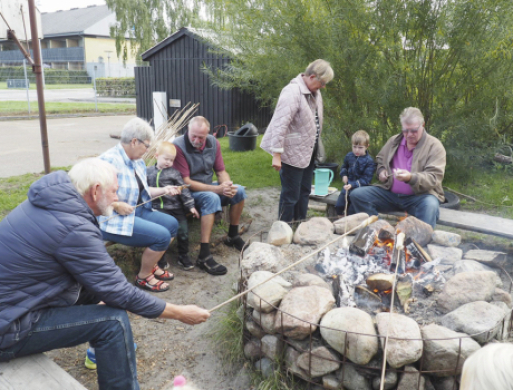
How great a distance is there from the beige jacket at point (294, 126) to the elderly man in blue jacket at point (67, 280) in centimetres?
210

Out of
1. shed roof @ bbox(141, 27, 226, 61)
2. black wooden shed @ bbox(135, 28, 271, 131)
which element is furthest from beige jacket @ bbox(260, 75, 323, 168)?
black wooden shed @ bbox(135, 28, 271, 131)

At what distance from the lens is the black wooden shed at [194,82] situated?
1122 centimetres


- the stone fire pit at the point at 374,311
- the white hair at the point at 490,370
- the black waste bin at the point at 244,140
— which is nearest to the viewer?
the white hair at the point at 490,370

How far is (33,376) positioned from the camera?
79.0 inches

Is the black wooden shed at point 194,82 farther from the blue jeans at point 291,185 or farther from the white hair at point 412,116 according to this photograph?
the white hair at point 412,116

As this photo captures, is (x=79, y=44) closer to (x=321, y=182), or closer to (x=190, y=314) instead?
(x=321, y=182)

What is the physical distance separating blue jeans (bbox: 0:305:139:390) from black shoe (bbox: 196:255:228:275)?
1.84m

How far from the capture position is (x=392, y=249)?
10.9ft

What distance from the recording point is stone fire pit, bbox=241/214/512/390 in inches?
90.4

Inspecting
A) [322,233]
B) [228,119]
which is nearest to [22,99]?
[228,119]

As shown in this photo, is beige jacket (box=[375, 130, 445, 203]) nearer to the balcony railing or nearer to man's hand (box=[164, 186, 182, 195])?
man's hand (box=[164, 186, 182, 195])

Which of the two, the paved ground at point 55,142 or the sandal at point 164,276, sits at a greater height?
the paved ground at point 55,142

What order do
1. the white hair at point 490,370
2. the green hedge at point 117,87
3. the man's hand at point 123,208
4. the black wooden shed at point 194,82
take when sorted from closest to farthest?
the white hair at point 490,370
the man's hand at point 123,208
the black wooden shed at point 194,82
the green hedge at point 117,87

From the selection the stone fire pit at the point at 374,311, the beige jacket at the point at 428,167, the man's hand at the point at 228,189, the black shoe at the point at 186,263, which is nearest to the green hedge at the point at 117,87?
the man's hand at the point at 228,189
